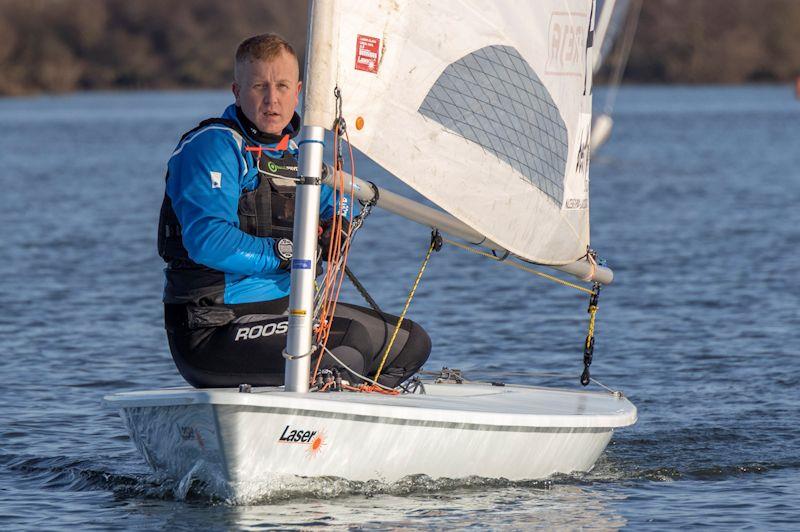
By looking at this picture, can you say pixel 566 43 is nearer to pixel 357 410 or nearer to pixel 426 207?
pixel 426 207

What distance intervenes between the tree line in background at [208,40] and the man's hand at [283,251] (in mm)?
72280

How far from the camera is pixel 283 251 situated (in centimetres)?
625

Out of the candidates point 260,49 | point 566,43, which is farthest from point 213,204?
point 566,43

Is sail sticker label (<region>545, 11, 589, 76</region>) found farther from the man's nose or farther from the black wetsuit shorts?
the black wetsuit shorts

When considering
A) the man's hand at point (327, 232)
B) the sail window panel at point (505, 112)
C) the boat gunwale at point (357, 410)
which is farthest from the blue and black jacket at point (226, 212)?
the sail window panel at point (505, 112)

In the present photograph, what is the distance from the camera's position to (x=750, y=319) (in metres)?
12.3

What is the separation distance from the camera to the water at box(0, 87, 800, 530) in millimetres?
6578

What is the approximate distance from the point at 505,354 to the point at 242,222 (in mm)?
4885

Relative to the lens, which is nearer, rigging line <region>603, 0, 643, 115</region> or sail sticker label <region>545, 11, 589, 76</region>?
sail sticker label <region>545, 11, 589, 76</region>

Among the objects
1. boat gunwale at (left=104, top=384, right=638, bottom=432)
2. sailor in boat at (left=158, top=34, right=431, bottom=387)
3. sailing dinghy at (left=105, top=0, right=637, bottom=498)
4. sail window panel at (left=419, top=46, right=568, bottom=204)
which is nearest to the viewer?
boat gunwale at (left=104, top=384, right=638, bottom=432)

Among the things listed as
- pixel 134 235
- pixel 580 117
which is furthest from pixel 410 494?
pixel 134 235

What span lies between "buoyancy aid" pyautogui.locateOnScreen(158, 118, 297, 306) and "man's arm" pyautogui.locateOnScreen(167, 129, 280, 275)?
9 cm

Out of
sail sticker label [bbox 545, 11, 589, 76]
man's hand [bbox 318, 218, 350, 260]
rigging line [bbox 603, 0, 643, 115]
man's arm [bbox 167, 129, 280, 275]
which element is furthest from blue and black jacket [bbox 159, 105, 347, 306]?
rigging line [bbox 603, 0, 643, 115]

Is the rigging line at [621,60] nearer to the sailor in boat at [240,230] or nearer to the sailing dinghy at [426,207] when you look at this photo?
the sailing dinghy at [426,207]
